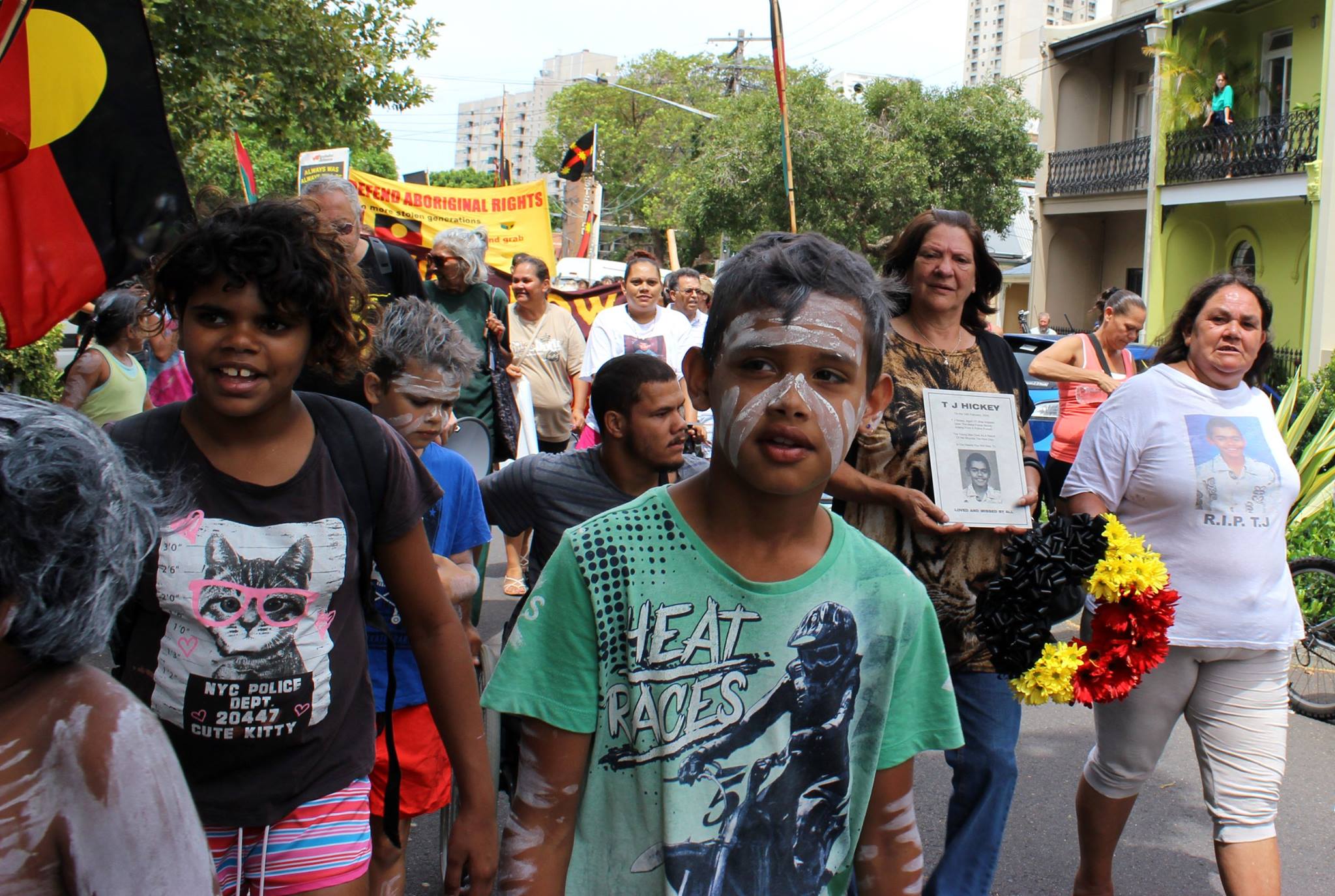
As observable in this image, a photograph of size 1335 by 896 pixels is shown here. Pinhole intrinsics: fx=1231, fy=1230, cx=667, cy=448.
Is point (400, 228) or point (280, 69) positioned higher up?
point (280, 69)

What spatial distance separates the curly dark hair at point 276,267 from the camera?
2340 millimetres

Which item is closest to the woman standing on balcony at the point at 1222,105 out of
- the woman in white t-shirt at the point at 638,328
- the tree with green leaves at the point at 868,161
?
the tree with green leaves at the point at 868,161

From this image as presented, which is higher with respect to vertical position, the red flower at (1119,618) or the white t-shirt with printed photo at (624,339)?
the white t-shirt with printed photo at (624,339)

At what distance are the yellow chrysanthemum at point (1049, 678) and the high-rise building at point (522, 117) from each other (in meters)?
129

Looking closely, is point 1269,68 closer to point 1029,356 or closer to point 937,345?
point 1029,356

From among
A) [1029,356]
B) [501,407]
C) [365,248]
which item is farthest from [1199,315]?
[1029,356]

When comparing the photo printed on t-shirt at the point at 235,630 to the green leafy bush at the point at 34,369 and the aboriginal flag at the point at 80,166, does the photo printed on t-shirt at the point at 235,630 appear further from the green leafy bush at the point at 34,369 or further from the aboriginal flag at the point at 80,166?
the green leafy bush at the point at 34,369

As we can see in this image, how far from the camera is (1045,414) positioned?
11203 millimetres

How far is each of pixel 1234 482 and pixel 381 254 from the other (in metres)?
3.28

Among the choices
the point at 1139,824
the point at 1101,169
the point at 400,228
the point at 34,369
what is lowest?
the point at 1139,824

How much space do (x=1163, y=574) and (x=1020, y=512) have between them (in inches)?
17.7

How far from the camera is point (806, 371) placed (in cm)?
190

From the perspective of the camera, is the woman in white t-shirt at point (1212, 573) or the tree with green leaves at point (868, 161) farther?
the tree with green leaves at point (868, 161)

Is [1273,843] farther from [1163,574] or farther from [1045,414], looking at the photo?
[1045,414]
